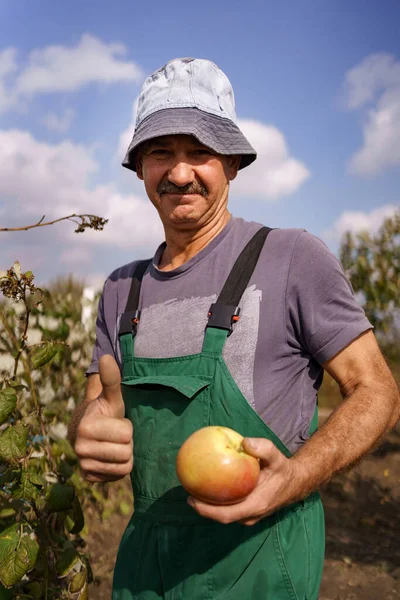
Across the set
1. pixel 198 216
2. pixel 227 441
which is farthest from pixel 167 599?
pixel 198 216

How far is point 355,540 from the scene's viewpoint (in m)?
4.99

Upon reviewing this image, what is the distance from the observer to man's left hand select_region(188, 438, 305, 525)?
1.46 metres

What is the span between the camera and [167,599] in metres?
1.82

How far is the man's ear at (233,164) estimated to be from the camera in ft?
7.47

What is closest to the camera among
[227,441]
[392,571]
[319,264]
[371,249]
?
[227,441]

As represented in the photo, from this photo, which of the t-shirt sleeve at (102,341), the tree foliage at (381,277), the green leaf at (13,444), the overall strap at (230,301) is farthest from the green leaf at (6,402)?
the tree foliage at (381,277)

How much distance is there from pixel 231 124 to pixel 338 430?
1.13 meters

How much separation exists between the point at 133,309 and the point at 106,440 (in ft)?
2.18

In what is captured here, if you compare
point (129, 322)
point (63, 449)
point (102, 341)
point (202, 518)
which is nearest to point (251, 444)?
point (202, 518)

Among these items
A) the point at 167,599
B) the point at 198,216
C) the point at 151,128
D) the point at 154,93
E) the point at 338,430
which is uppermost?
the point at 154,93

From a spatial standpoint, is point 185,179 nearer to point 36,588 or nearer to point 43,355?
point 43,355

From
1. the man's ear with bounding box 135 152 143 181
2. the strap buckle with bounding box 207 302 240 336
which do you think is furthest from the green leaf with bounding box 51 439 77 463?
the strap buckle with bounding box 207 302 240 336

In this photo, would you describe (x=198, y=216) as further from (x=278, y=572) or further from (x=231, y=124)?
(x=278, y=572)

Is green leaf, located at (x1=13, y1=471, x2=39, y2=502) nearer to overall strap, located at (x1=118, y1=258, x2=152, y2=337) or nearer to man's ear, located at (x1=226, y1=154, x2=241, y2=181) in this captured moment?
overall strap, located at (x1=118, y1=258, x2=152, y2=337)
